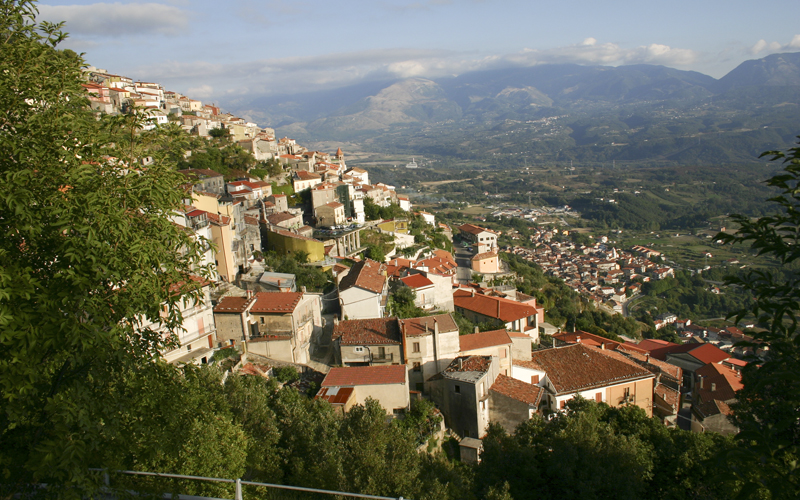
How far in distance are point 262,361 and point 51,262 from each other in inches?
546

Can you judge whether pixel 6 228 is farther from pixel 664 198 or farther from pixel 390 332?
Result: pixel 664 198

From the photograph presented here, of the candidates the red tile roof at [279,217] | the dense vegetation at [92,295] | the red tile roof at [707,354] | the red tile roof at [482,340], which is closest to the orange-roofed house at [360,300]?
the red tile roof at [482,340]

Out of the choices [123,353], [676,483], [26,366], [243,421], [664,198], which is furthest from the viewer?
[664,198]

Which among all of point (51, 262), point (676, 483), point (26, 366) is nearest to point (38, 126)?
point (51, 262)

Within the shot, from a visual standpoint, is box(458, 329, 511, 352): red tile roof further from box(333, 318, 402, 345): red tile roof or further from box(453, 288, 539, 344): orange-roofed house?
box(453, 288, 539, 344): orange-roofed house

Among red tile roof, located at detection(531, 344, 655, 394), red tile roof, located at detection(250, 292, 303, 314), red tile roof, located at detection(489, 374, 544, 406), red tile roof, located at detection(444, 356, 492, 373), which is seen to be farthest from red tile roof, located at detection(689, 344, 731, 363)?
red tile roof, located at detection(250, 292, 303, 314)

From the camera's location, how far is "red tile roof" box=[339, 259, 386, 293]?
23.8m

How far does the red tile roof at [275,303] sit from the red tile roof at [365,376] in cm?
341

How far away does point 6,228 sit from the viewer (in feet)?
16.8

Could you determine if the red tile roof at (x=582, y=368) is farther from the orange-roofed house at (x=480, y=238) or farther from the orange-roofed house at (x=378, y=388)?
the orange-roofed house at (x=480, y=238)

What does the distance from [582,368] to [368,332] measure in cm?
947

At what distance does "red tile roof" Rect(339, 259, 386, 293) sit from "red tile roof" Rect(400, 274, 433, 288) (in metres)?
1.67

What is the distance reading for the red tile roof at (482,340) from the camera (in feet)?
70.1

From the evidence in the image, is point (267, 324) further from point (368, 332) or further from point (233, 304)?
point (368, 332)
